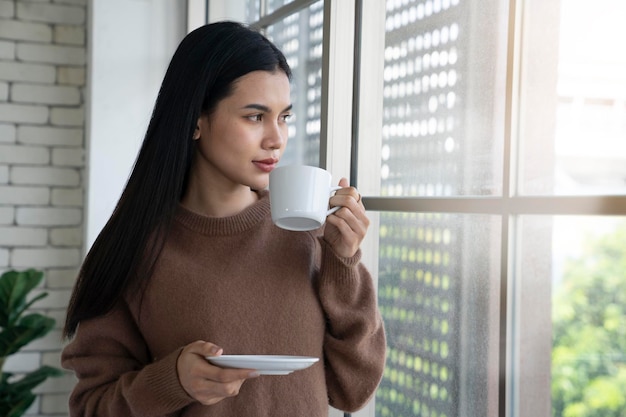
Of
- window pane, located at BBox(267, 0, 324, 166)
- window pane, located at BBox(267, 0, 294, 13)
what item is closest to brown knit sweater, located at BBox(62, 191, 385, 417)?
window pane, located at BBox(267, 0, 324, 166)

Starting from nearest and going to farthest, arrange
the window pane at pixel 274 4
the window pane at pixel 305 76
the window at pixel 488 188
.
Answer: the window at pixel 488 188 → the window pane at pixel 305 76 → the window pane at pixel 274 4

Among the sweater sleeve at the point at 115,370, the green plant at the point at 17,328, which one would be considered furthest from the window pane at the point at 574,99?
the green plant at the point at 17,328

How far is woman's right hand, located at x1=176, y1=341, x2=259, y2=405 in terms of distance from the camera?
119 cm

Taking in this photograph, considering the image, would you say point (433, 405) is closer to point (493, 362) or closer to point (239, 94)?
point (493, 362)

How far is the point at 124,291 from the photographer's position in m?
1.45

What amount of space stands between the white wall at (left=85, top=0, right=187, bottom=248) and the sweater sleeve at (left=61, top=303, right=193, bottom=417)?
177cm

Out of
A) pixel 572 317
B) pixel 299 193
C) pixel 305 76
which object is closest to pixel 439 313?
pixel 572 317

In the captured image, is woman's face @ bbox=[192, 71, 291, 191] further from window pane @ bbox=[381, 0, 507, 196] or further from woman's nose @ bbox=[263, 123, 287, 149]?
window pane @ bbox=[381, 0, 507, 196]

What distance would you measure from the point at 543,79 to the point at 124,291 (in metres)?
0.76

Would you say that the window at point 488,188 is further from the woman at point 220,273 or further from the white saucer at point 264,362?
the white saucer at point 264,362

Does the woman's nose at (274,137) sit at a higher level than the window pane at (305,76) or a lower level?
lower

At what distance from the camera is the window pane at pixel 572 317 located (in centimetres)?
117

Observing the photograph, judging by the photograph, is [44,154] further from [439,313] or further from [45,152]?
[439,313]

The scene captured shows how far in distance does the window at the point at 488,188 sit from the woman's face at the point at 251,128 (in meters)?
0.34
